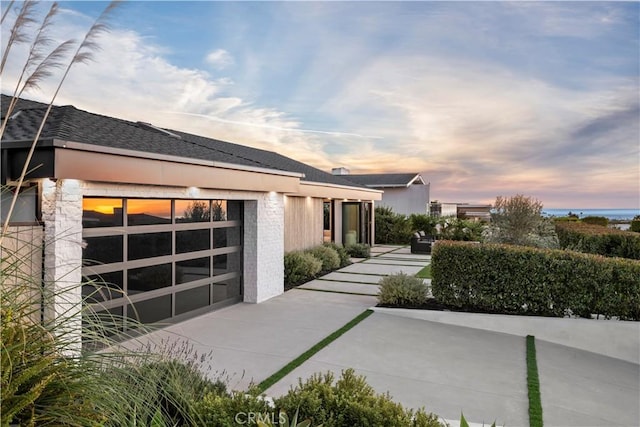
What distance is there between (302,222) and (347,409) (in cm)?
1184

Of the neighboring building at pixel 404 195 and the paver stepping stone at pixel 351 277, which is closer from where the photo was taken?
the paver stepping stone at pixel 351 277

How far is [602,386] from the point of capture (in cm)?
518

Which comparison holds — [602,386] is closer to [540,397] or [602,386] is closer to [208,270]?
[540,397]

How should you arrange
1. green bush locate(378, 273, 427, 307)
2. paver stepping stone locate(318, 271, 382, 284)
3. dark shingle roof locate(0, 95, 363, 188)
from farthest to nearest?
paver stepping stone locate(318, 271, 382, 284) < green bush locate(378, 273, 427, 307) < dark shingle roof locate(0, 95, 363, 188)

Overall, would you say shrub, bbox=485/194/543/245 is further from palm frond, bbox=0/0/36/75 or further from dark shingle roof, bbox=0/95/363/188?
palm frond, bbox=0/0/36/75

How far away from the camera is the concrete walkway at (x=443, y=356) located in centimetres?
450

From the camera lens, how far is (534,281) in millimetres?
7496

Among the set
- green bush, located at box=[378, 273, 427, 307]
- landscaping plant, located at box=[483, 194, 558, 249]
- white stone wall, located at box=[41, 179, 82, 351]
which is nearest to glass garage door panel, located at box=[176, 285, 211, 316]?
white stone wall, located at box=[41, 179, 82, 351]

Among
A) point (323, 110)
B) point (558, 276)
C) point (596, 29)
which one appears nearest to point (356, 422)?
point (558, 276)

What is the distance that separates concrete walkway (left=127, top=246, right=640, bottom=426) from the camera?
14.8 ft

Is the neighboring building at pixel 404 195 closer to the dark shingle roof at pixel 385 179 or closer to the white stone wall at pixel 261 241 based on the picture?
the dark shingle roof at pixel 385 179

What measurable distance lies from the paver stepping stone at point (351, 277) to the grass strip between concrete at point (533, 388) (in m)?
5.82

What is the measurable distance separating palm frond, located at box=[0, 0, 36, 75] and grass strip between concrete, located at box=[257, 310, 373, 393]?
312 centimetres

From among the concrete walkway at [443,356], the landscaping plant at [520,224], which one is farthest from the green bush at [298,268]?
the landscaping plant at [520,224]
